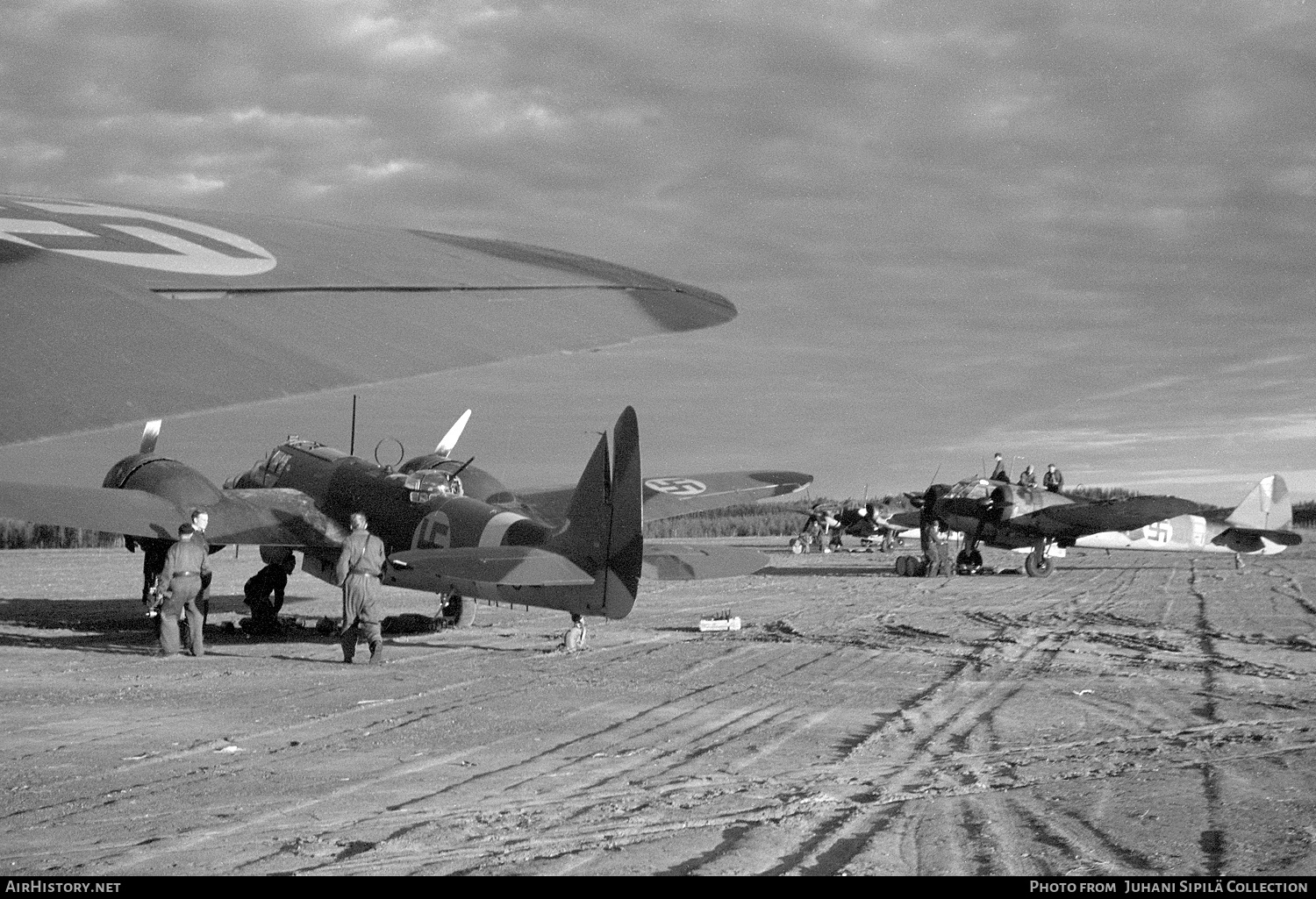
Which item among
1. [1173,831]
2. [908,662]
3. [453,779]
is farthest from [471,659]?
[1173,831]

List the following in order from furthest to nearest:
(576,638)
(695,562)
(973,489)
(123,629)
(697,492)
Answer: (973,489) < (697,492) < (123,629) < (695,562) < (576,638)

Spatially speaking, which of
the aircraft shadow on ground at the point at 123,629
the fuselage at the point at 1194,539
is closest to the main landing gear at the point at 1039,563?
the fuselage at the point at 1194,539

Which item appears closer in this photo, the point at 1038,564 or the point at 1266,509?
the point at 1038,564

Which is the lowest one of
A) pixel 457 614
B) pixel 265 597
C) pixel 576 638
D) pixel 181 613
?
pixel 576 638

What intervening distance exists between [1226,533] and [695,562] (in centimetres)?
2878

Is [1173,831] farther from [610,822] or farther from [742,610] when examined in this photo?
[742,610]

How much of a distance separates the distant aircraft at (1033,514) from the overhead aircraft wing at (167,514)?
19.6 m

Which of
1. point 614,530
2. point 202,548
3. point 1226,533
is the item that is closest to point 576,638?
point 614,530

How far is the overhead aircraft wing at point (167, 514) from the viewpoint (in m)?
14.9

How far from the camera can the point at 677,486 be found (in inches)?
778

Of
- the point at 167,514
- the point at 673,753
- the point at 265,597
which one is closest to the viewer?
the point at 673,753

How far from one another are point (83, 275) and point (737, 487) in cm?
1747

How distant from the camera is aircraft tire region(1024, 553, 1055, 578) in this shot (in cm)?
3098

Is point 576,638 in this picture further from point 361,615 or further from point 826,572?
point 826,572
